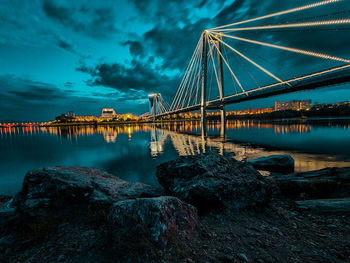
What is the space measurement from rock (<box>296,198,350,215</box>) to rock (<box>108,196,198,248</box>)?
11.9 ft

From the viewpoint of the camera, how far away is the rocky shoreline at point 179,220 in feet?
8.61

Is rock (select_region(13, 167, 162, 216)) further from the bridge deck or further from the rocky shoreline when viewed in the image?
the bridge deck

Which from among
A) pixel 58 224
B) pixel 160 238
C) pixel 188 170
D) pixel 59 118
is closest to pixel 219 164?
pixel 188 170

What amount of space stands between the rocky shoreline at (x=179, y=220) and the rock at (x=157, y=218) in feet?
0.06

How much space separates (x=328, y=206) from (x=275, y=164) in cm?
686

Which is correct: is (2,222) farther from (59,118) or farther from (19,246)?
(59,118)

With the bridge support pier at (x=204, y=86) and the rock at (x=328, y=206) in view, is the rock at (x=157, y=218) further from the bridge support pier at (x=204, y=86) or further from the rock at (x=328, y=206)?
the bridge support pier at (x=204, y=86)

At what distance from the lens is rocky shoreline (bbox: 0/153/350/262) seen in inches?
103

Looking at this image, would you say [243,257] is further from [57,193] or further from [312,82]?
[312,82]

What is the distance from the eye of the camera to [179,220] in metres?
3.13

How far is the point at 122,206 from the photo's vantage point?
10.2 ft

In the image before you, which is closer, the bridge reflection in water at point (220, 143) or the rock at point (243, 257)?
the rock at point (243, 257)

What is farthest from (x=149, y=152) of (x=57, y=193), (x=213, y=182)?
(x=213, y=182)

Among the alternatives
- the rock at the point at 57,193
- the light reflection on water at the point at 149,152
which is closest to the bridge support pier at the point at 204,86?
the light reflection on water at the point at 149,152
